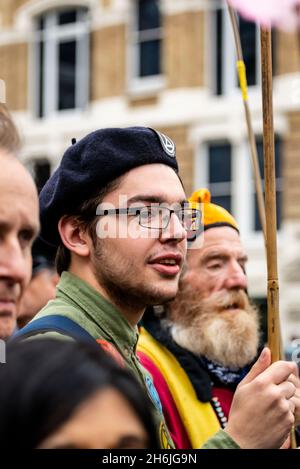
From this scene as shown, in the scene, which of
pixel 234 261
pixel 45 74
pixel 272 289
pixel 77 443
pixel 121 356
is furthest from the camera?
pixel 45 74

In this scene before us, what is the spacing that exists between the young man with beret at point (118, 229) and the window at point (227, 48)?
1258cm

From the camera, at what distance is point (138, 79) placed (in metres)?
16.0

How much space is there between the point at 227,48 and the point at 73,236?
42.5 feet

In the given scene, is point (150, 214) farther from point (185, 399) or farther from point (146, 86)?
point (146, 86)

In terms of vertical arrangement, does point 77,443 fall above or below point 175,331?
above

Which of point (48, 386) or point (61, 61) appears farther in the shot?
point (61, 61)

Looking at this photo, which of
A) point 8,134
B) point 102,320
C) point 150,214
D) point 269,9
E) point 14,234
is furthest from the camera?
point 150,214

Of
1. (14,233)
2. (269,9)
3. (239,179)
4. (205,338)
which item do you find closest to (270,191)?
(269,9)

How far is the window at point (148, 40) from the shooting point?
15945 millimetres

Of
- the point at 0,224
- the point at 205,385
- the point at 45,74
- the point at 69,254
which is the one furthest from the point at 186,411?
the point at 45,74

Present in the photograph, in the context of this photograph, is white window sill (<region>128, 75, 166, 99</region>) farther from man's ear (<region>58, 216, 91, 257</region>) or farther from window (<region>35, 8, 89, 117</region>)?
man's ear (<region>58, 216, 91, 257</region>)

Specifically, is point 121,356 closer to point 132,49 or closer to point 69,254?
point 69,254

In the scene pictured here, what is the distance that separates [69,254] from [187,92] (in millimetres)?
13004

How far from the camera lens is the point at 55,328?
2.13m
